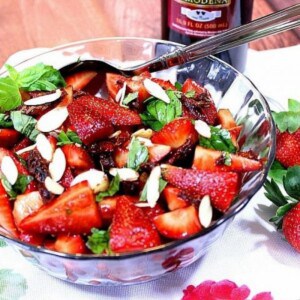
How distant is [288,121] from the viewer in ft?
3.06

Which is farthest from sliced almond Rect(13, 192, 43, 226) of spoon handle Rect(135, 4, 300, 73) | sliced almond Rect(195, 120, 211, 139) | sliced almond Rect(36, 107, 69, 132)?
spoon handle Rect(135, 4, 300, 73)

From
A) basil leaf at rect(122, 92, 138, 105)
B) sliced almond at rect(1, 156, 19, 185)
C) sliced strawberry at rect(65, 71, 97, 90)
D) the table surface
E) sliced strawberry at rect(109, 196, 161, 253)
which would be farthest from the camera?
the table surface

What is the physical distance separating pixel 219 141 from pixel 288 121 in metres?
0.17

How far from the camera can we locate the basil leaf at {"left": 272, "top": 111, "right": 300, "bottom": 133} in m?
0.93

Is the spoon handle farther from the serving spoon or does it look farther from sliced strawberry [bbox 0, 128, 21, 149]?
sliced strawberry [bbox 0, 128, 21, 149]

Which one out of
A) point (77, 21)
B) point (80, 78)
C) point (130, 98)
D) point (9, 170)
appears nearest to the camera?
point (9, 170)

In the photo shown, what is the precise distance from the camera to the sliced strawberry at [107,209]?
2.38 ft

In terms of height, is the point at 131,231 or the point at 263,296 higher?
the point at 131,231

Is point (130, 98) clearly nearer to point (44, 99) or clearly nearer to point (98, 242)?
point (44, 99)

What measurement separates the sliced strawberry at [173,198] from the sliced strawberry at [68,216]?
0.08 meters

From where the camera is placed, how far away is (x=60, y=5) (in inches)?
55.8

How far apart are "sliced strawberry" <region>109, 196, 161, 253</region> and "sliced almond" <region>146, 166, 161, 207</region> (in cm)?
2

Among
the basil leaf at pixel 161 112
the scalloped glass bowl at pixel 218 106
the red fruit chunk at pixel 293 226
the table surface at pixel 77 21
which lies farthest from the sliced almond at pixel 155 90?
the table surface at pixel 77 21

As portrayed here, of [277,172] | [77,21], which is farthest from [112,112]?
[77,21]
